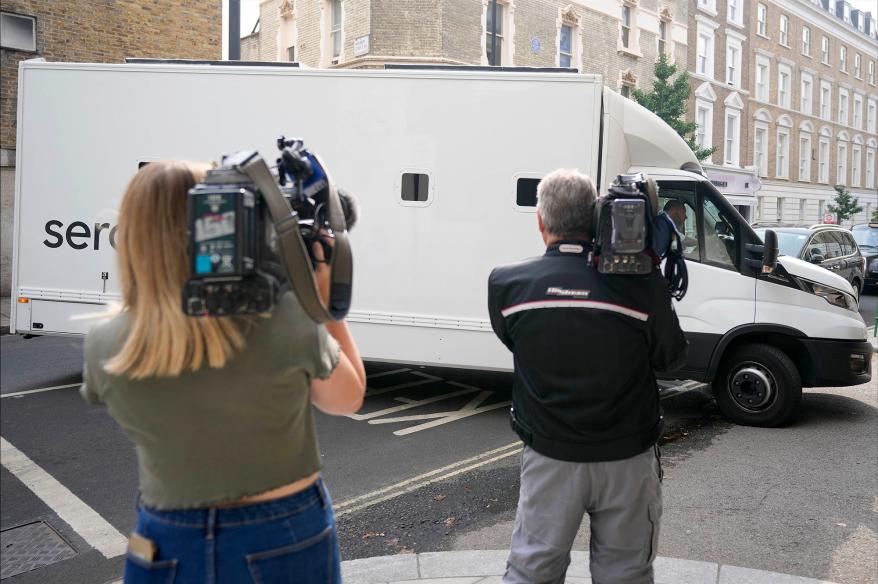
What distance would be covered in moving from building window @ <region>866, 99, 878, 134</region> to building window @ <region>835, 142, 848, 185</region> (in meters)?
4.43

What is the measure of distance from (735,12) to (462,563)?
129ft

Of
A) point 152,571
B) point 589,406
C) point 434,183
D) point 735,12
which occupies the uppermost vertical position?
point 735,12

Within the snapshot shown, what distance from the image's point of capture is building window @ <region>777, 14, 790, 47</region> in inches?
1654

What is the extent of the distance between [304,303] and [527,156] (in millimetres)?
A: 5682

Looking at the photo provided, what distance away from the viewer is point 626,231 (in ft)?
8.48

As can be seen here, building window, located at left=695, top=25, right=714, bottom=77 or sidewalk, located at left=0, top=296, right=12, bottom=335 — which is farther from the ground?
building window, located at left=695, top=25, right=714, bottom=77

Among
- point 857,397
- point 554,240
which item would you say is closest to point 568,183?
point 554,240

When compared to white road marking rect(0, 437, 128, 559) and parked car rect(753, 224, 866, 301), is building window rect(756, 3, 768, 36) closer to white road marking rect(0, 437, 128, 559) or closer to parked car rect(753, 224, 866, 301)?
parked car rect(753, 224, 866, 301)

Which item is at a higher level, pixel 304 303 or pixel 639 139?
pixel 639 139

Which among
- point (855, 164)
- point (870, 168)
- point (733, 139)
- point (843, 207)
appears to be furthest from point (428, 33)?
point (870, 168)

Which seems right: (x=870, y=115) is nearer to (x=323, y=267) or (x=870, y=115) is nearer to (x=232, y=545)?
(x=323, y=267)

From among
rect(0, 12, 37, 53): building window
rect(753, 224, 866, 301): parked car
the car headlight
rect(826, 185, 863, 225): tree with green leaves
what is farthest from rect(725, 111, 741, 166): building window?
the car headlight

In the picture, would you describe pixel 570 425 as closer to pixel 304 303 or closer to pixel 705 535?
pixel 304 303

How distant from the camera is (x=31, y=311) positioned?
8.22m
